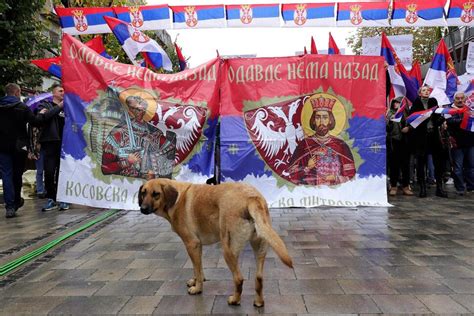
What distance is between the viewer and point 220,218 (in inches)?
139

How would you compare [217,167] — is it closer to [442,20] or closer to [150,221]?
[150,221]

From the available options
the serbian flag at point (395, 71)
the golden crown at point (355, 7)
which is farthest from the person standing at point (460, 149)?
the golden crown at point (355, 7)

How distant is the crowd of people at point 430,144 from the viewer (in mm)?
9797

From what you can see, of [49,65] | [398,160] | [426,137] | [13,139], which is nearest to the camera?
[13,139]

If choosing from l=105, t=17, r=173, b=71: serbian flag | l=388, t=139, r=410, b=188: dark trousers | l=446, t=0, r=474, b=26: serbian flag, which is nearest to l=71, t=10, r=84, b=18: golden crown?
l=105, t=17, r=173, b=71: serbian flag

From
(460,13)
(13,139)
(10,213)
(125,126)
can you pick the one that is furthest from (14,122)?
(460,13)

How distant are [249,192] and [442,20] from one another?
10961mm

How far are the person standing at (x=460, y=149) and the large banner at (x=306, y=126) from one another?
8.37 ft

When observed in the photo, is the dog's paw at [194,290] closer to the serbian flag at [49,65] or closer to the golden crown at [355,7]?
the serbian flag at [49,65]

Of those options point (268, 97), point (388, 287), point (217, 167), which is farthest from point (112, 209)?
point (388, 287)

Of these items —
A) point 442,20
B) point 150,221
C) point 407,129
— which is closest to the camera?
point 150,221

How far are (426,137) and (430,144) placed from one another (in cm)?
34

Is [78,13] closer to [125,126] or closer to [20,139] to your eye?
[20,139]

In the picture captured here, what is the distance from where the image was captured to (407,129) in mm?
9703
